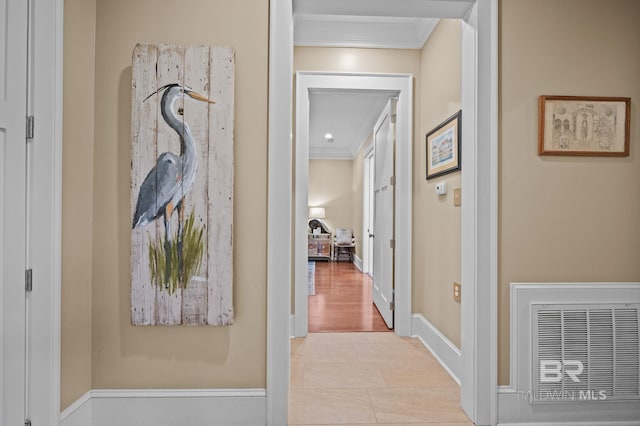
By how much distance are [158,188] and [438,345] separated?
2292mm

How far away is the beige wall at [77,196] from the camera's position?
1679 mm

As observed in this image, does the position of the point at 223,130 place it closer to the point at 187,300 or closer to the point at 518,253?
the point at 187,300

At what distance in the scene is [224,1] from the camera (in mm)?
1876

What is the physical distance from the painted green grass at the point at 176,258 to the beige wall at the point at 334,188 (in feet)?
23.8

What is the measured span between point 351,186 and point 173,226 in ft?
24.4

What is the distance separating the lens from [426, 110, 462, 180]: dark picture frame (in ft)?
8.14

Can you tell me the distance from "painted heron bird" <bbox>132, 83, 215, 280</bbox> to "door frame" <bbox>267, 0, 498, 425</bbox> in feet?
1.31

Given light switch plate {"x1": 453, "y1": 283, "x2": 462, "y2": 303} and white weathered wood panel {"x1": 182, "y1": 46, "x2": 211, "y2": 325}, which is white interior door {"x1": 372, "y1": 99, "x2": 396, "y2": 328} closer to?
light switch plate {"x1": 453, "y1": 283, "x2": 462, "y2": 303}

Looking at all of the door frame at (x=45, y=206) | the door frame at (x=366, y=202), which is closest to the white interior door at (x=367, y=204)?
the door frame at (x=366, y=202)

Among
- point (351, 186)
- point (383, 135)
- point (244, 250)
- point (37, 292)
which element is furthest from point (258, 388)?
point (351, 186)

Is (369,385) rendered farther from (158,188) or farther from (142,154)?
(142,154)

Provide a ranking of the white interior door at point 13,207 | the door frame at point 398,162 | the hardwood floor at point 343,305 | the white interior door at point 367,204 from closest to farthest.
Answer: the white interior door at point 13,207 < the door frame at point 398,162 < the hardwood floor at point 343,305 < the white interior door at point 367,204

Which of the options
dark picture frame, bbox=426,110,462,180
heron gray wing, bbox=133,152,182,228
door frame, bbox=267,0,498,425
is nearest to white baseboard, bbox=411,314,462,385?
door frame, bbox=267,0,498,425

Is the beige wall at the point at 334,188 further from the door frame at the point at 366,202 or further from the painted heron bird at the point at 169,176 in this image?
the painted heron bird at the point at 169,176
